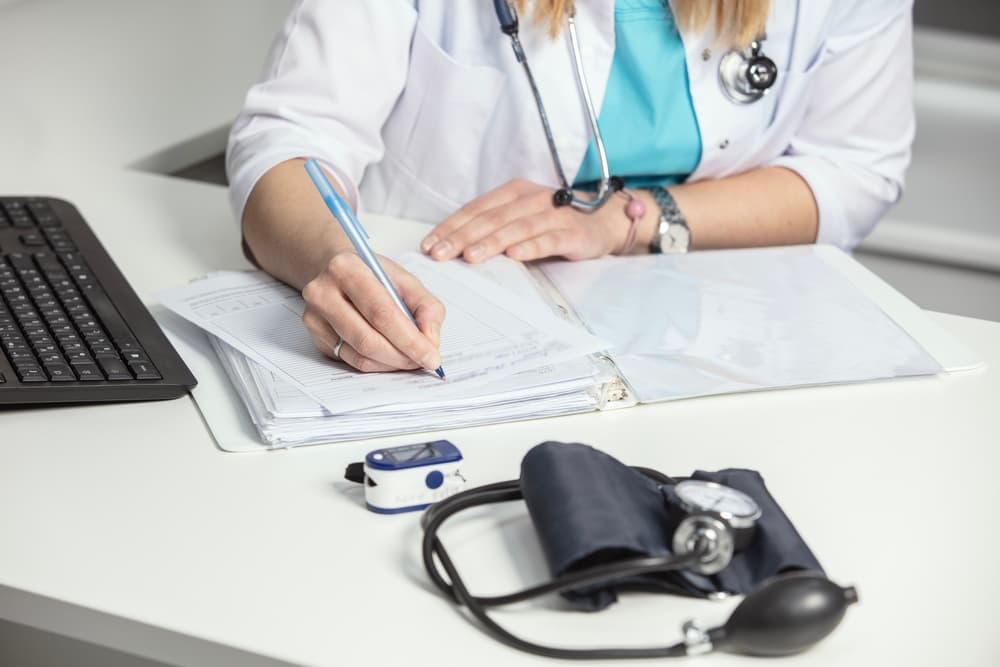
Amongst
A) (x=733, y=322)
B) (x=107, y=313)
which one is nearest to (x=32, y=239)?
(x=107, y=313)

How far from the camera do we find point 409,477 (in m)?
0.71

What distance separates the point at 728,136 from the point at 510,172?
251 mm

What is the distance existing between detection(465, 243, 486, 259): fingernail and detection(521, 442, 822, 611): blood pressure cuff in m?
0.39

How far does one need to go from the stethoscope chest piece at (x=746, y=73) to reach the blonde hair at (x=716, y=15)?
1cm

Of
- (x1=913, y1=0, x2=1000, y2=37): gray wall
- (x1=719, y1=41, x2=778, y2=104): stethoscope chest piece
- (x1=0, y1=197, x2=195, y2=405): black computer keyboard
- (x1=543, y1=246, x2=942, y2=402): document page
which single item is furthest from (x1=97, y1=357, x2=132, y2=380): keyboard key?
(x1=913, y1=0, x2=1000, y2=37): gray wall

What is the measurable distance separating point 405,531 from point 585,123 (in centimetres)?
68

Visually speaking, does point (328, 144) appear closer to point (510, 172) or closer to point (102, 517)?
point (510, 172)

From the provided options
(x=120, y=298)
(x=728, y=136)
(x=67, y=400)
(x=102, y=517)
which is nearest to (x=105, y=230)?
(x=120, y=298)

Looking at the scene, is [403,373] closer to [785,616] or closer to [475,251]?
[475,251]

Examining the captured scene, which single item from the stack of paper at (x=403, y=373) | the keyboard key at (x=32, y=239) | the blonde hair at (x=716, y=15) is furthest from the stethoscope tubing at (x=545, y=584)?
the blonde hair at (x=716, y=15)

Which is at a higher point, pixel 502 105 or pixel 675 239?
pixel 502 105

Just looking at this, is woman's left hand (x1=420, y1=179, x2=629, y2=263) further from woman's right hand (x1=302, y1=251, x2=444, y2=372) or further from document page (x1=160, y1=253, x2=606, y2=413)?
woman's right hand (x1=302, y1=251, x2=444, y2=372)

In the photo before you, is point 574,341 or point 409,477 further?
point 574,341

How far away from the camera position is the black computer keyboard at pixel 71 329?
0.82 meters
